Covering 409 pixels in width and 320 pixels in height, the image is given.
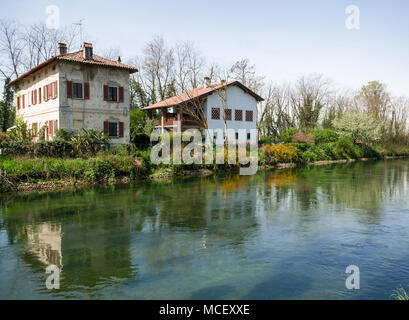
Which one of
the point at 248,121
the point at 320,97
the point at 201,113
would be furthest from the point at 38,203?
the point at 320,97

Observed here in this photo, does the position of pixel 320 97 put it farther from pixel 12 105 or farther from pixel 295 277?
pixel 295 277

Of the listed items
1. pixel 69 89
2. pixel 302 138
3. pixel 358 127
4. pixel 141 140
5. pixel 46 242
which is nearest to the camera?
pixel 46 242

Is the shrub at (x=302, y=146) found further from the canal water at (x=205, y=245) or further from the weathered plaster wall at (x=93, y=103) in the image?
the canal water at (x=205, y=245)

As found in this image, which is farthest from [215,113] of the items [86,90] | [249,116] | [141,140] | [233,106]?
[86,90]

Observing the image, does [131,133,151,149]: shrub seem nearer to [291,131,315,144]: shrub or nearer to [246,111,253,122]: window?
[246,111,253,122]: window

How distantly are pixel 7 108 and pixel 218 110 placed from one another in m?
25.6

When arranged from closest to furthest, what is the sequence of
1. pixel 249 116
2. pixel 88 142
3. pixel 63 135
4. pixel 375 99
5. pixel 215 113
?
pixel 88 142, pixel 63 135, pixel 215 113, pixel 249 116, pixel 375 99

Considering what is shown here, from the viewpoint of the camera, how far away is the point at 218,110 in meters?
38.2

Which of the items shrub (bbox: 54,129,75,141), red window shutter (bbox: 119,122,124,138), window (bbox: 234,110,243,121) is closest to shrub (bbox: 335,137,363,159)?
window (bbox: 234,110,243,121)

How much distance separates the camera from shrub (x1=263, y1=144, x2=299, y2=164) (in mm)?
34603

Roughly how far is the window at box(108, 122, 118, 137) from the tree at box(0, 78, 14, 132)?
1888 cm

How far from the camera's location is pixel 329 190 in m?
19.0

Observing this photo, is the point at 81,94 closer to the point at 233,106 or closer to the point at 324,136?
the point at 233,106

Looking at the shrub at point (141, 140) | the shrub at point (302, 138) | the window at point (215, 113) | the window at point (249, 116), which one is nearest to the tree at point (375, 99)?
the shrub at point (302, 138)
